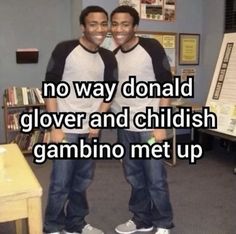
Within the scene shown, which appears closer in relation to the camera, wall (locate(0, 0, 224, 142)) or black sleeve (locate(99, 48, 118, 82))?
black sleeve (locate(99, 48, 118, 82))

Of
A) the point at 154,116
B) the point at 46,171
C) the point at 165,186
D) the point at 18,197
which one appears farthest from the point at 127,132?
the point at 46,171

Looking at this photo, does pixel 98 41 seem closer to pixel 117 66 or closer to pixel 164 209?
pixel 117 66

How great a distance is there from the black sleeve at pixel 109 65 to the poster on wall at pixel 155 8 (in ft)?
7.44

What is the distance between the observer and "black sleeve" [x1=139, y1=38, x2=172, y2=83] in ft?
6.64

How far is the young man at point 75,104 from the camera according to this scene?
6.29 feet

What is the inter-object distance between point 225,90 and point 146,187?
210 centimetres

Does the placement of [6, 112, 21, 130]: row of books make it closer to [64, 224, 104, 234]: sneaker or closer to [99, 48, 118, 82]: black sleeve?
[64, 224, 104, 234]: sneaker

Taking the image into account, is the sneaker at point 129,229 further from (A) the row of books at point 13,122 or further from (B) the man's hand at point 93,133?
(A) the row of books at point 13,122

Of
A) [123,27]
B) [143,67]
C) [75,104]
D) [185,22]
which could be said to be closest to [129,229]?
[75,104]

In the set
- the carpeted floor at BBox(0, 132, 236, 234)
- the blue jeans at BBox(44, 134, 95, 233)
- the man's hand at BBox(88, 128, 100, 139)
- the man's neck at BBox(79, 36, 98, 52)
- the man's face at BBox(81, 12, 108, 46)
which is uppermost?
the man's face at BBox(81, 12, 108, 46)

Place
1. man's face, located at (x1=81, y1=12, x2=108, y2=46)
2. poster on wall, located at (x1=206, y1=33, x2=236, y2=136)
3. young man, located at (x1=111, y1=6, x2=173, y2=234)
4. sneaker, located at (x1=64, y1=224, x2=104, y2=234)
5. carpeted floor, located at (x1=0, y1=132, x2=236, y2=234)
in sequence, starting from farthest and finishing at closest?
poster on wall, located at (x1=206, y1=33, x2=236, y2=136), carpeted floor, located at (x1=0, y1=132, x2=236, y2=234), sneaker, located at (x1=64, y1=224, x2=104, y2=234), young man, located at (x1=111, y1=6, x2=173, y2=234), man's face, located at (x1=81, y1=12, x2=108, y2=46)

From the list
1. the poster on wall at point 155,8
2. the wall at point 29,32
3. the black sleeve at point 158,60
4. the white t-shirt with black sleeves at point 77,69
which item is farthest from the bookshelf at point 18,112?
the black sleeve at point 158,60

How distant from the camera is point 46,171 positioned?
12.0ft

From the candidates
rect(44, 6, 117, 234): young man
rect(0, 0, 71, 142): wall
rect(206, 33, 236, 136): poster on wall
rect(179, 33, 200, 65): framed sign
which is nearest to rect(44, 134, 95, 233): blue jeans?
rect(44, 6, 117, 234): young man
